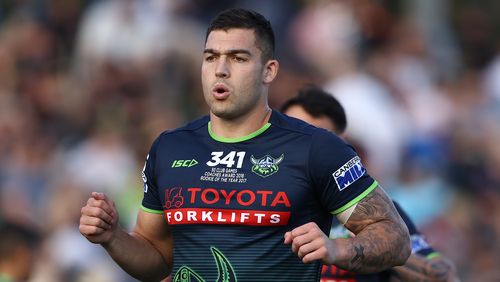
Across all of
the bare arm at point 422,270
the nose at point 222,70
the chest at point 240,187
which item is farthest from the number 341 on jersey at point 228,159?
the bare arm at point 422,270

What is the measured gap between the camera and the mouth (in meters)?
6.03

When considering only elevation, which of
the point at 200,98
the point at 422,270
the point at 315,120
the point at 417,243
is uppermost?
the point at 200,98

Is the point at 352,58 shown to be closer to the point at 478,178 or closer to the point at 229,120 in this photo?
the point at 478,178

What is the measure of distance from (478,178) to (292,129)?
21.9 feet

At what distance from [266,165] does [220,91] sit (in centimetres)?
43

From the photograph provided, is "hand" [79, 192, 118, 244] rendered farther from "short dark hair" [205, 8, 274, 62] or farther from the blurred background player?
the blurred background player

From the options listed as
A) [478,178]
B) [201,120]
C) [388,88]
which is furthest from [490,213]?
[201,120]

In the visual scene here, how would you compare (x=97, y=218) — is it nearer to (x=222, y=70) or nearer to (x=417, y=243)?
(x=222, y=70)

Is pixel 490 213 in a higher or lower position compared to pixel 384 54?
lower

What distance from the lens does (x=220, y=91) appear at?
19.9ft

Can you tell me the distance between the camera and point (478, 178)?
490 inches

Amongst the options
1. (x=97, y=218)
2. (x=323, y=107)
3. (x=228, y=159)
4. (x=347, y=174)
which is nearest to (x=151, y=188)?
(x=97, y=218)

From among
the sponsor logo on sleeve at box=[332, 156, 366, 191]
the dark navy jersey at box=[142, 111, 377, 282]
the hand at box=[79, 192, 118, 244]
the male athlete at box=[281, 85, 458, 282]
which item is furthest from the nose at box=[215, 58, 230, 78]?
the male athlete at box=[281, 85, 458, 282]

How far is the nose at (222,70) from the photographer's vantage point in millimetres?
6027
